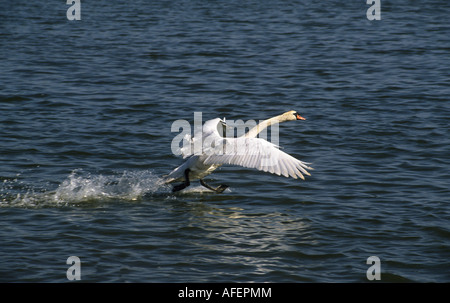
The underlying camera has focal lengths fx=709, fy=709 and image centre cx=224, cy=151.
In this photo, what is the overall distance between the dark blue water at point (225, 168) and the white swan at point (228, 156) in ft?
1.42

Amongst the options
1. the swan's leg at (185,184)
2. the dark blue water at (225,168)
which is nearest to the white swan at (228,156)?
the swan's leg at (185,184)

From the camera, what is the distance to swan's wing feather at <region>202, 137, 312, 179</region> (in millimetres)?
9320

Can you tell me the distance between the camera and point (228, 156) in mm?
9656

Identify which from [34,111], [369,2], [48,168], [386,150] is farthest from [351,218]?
[369,2]

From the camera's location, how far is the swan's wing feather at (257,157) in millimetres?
9320

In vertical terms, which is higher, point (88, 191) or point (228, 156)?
point (228, 156)

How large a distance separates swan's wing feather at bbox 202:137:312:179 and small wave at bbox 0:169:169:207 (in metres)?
1.40

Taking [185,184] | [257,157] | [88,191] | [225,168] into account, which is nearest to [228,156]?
[257,157]

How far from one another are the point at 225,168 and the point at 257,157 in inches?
106

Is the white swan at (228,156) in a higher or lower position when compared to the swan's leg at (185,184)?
higher

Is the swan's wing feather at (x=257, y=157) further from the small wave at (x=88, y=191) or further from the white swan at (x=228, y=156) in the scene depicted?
the small wave at (x=88, y=191)

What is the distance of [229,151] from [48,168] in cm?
361

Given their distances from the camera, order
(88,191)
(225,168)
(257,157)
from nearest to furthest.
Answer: (257,157), (88,191), (225,168)

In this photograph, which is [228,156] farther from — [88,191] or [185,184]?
[88,191]
